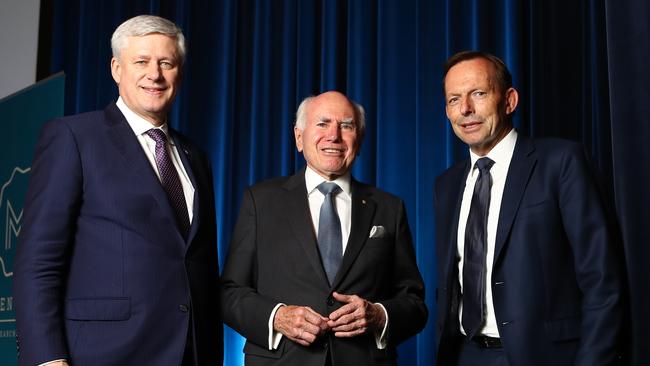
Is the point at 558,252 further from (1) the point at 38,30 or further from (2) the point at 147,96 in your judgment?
(1) the point at 38,30

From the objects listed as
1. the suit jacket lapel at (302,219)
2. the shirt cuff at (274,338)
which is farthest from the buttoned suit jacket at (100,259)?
the suit jacket lapel at (302,219)

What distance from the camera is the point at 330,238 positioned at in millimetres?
2393

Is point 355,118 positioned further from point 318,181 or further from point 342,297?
point 342,297

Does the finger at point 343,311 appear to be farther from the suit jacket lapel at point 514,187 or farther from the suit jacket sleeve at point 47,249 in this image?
the suit jacket sleeve at point 47,249

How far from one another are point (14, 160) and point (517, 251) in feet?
9.49

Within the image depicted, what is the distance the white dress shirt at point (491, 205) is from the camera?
2.28 meters

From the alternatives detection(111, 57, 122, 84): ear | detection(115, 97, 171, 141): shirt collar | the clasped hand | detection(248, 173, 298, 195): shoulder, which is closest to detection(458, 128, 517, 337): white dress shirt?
the clasped hand

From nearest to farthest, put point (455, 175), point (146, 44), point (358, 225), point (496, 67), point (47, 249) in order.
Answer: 1. point (47, 249)
2. point (146, 44)
3. point (358, 225)
4. point (496, 67)
5. point (455, 175)

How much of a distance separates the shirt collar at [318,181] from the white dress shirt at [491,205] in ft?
1.32

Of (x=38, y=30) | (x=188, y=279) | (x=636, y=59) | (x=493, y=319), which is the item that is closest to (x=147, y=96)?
(x=188, y=279)

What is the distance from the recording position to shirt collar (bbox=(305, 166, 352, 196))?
2.53 m

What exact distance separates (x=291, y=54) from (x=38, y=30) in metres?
1.75

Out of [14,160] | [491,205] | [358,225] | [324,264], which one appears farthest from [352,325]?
[14,160]

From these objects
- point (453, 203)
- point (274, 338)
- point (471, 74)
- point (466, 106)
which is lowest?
point (274, 338)
